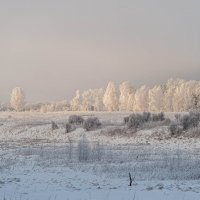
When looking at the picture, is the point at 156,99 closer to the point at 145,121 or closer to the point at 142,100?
the point at 142,100

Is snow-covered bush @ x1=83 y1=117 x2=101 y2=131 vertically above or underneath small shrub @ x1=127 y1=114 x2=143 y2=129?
underneath

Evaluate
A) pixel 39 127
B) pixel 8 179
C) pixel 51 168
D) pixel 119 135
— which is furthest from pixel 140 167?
pixel 39 127

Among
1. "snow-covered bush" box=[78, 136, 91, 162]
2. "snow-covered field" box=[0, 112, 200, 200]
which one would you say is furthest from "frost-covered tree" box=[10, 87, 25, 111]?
"snow-covered bush" box=[78, 136, 91, 162]

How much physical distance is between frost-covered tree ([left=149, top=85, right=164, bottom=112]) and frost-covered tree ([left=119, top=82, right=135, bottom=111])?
585cm

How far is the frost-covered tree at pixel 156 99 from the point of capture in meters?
120

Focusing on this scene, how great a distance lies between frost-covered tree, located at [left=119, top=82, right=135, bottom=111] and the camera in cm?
12438

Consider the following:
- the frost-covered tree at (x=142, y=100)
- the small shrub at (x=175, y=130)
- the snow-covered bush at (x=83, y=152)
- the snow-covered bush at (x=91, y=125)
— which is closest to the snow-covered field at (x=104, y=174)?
the snow-covered bush at (x=83, y=152)

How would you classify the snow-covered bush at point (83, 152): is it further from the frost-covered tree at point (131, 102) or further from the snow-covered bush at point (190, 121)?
the frost-covered tree at point (131, 102)

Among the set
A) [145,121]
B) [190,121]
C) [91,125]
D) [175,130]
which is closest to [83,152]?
[175,130]

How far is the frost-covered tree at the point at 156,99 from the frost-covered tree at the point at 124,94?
230 inches

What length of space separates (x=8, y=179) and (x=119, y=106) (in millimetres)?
108234

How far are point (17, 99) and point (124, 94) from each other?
26638mm

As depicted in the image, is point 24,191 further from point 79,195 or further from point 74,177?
point 74,177

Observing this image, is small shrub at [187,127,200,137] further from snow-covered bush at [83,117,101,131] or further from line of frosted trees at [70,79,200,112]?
line of frosted trees at [70,79,200,112]
